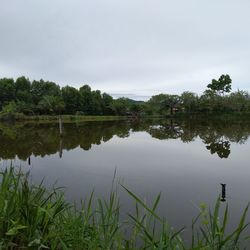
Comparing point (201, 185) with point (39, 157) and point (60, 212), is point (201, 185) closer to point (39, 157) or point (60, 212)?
point (60, 212)

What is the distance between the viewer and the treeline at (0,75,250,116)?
40938 millimetres

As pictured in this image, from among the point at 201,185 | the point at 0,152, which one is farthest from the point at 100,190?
the point at 0,152

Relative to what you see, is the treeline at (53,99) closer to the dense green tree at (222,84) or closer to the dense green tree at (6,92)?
the dense green tree at (6,92)

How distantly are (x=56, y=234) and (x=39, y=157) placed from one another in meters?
8.33

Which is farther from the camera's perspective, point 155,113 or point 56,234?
point 155,113

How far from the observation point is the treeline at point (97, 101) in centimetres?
4094

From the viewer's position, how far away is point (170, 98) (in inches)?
2040

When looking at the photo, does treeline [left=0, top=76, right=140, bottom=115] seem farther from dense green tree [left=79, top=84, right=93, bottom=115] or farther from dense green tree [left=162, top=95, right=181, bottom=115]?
dense green tree [left=162, top=95, right=181, bottom=115]

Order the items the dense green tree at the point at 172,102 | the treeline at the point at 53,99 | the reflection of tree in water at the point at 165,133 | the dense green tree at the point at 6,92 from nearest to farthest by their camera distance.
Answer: the reflection of tree in water at the point at 165,133, the treeline at the point at 53,99, the dense green tree at the point at 6,92, the dense green tree at the point at 172,102

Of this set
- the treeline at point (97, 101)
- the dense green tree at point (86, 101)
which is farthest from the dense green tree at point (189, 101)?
the dense green tree at point (86, 101)

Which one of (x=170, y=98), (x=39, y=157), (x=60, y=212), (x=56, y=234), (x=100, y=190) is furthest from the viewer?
(x=170, y=98)

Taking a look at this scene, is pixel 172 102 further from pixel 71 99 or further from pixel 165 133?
pixel 165 133

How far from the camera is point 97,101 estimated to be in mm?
47094

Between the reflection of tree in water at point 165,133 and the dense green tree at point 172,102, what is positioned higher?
the dense green tree at point 172,102
